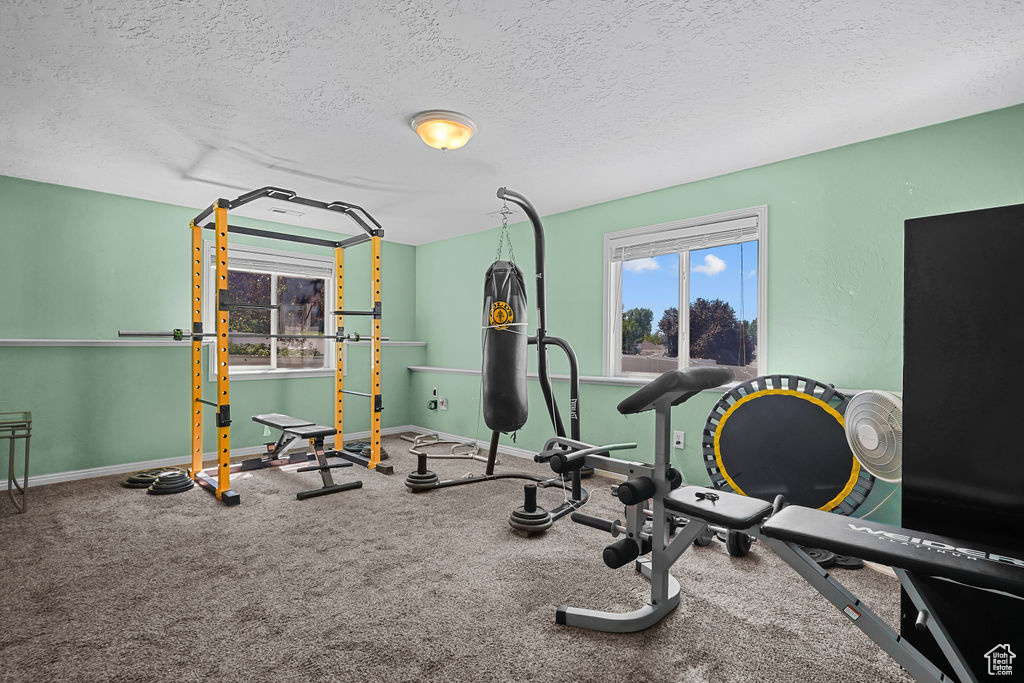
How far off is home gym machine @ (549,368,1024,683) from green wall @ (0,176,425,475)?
383 centimetres

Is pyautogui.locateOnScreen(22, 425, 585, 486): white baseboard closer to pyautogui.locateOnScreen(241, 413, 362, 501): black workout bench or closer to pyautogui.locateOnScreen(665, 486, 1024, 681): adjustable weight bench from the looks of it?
pyautogui.locateOnScreen(241, 413, 362, 501): black workout bench

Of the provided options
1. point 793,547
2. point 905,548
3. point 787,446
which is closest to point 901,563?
point 905,548

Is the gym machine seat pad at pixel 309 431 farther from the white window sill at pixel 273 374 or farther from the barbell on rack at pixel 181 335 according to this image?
the white window sill at pixel 273 374

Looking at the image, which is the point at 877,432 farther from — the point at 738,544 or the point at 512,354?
the point at 512,354

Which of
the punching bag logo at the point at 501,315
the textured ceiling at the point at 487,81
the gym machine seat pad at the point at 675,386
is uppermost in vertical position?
the textured ceiling at the point at 487,81

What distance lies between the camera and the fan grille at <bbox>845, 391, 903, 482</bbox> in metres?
2.35

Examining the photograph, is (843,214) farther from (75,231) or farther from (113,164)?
(75,231)

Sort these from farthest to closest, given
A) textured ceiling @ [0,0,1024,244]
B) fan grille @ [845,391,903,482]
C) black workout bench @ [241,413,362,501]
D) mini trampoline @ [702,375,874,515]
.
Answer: black workout bench @ [241,413,362,501] < mini trampoline @ [702,375,874,515] < fan grille @ [845,391,903,482] < textured ceiling @ [0,0,1024,244]

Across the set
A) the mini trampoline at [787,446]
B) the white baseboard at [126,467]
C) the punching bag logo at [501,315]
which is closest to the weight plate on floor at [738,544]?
the mini trampoline at [787,446]

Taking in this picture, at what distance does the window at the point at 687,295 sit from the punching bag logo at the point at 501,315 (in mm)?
1113

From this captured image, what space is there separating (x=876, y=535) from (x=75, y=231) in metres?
5.24

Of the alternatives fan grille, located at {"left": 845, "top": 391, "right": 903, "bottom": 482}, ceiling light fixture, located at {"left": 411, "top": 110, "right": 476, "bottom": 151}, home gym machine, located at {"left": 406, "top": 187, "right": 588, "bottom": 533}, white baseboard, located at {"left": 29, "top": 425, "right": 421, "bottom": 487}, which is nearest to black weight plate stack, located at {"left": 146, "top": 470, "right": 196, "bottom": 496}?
white baseboard, located at {"left": 29, "top": 425, "right": 421, "bottom": 487}

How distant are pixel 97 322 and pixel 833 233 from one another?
5.41 metres

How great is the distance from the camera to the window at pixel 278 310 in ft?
15.7
